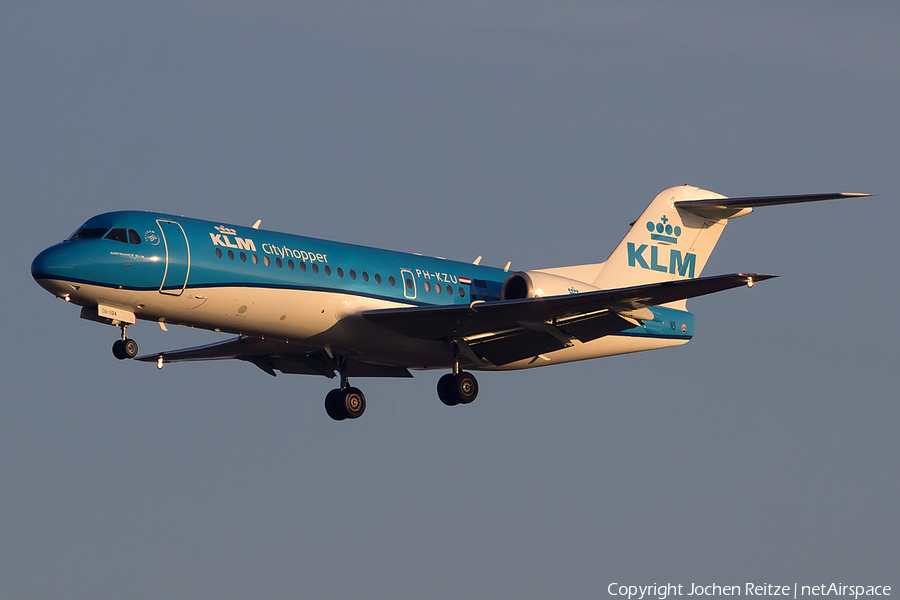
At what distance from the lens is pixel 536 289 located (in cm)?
3020

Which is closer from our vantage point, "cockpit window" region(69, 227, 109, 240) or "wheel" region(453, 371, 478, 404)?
"cockpit window" region(69, 227, 109, 240)

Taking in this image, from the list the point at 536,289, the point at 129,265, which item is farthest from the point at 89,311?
the point at 536,289

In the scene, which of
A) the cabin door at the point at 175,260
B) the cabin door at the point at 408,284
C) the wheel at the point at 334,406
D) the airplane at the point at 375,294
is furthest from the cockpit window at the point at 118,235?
the wheel at the point at 334,406

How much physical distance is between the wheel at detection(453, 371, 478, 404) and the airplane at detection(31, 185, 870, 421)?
4 cm

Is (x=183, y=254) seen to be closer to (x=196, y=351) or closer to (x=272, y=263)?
(x=272, y=263)

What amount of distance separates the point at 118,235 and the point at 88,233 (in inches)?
25.5

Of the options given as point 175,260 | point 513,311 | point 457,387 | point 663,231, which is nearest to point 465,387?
point 457,387

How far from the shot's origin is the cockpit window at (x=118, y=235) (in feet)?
85.7

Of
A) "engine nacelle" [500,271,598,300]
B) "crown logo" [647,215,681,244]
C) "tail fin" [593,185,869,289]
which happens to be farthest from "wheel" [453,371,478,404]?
"crown logo" [647,215,681,244]

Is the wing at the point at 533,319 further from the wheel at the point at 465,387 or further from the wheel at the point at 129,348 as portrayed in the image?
the wheel at the point at 129,348

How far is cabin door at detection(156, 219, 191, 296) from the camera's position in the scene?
26250 millimetres

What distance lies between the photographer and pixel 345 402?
104 feet

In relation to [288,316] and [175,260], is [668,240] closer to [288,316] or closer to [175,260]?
[288,316]

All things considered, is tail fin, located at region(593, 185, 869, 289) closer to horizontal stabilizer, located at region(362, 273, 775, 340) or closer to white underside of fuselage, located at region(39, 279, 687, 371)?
white underside of fuselage, located at region(39, 279, 687, 371)
